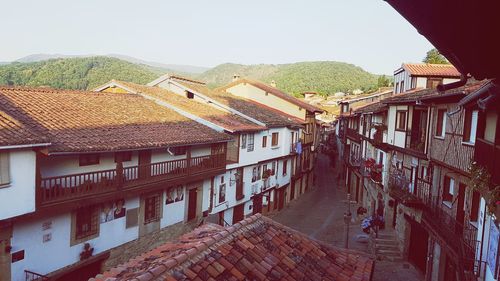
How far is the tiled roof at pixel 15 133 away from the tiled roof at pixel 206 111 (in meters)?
13.9

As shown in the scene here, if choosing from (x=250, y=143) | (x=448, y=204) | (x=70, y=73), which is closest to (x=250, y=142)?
(x=250, y=143)

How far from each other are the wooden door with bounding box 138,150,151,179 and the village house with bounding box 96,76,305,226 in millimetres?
6427

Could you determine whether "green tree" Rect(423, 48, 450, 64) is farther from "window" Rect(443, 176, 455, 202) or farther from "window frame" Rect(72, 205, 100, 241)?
"window frame" Rect(72, 205, 100, 241)

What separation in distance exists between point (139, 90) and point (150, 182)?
36.4 feet

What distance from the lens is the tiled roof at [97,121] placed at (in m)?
16.4

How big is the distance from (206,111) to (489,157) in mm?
22738

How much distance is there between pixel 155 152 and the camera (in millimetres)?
21781

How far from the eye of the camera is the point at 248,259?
8.30 metres

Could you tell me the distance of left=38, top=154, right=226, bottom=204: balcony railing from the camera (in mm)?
15500

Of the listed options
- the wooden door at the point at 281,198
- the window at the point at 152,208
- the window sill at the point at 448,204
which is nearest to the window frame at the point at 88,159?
the window at the point at 152,208

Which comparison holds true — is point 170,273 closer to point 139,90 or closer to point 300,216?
point 139,90

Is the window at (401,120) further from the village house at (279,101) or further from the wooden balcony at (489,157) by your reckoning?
the village house at (279,101)

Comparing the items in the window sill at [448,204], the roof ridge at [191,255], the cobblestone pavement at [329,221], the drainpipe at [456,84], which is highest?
the drainpipe at [456,84]

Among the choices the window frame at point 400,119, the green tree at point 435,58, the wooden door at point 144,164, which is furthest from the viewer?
the green tree at point 435,58
